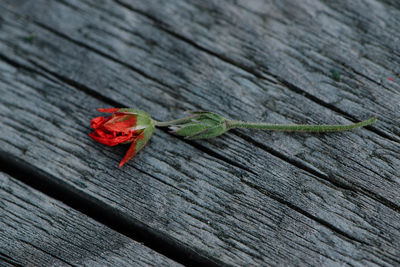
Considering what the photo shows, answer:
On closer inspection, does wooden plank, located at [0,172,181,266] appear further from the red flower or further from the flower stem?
the flower stem

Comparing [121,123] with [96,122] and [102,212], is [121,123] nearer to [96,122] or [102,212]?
[96,122]

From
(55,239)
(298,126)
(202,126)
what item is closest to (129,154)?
(202,126)

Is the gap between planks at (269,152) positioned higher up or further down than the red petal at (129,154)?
higher up

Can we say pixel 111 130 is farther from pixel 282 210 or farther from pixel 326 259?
pixel 326 259

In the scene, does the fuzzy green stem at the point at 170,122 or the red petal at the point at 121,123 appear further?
the fuzzy green stem at the point at 170,122

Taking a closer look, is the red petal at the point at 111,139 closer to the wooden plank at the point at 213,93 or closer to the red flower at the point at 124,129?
the red flower at the point at 124,129

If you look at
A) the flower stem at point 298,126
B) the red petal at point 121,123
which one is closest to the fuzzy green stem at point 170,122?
the red petal at point 121,123

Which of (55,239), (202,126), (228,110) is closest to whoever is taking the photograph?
(55,239)
